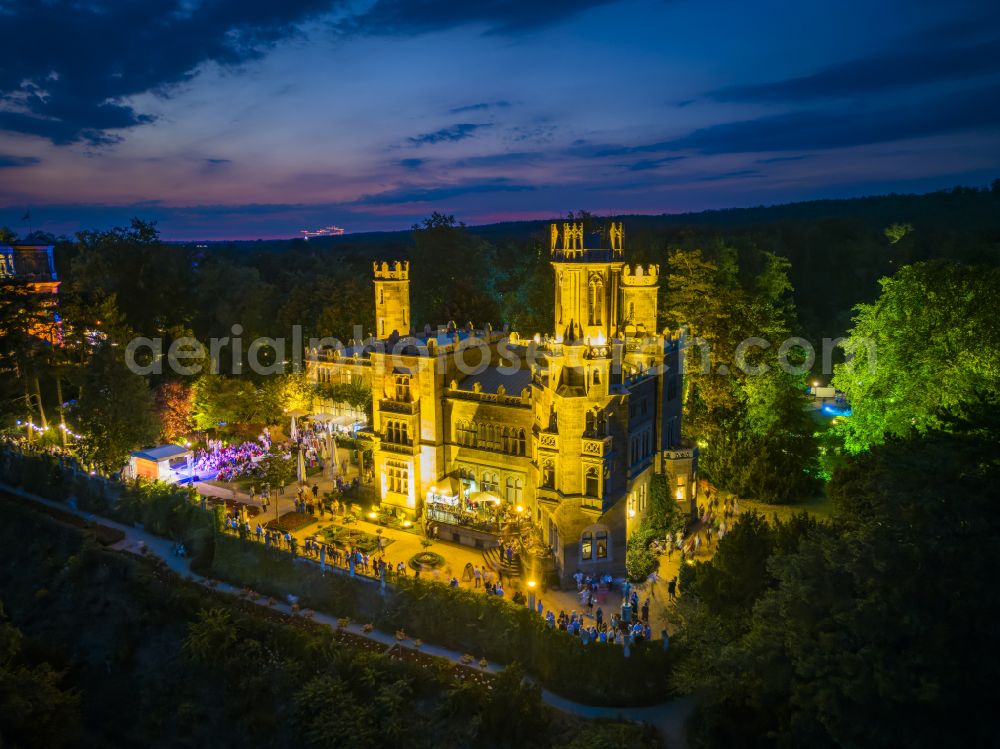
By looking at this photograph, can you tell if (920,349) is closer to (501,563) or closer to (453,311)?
(501,563)

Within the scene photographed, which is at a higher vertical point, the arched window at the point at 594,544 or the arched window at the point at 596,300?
the arched window at the point at 596,300

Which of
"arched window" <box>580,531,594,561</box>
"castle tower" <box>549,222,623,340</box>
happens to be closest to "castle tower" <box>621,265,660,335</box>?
"castle tower" <box>549,222,623,340</box>

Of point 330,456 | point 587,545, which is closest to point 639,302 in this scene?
point 587,545

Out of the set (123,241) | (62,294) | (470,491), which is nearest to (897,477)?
(470,491)

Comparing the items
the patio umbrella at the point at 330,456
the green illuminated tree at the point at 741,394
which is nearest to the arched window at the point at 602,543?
the green illuminated tree at the point at 741,394

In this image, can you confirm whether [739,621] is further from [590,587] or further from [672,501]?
[672,501]

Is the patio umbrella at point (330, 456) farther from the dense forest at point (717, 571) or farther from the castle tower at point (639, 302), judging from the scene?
the castle tower at point (639, 302)

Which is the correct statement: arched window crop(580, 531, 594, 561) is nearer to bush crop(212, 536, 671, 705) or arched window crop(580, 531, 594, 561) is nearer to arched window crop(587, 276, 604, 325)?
bush crop(212, 536, 671, 705)
